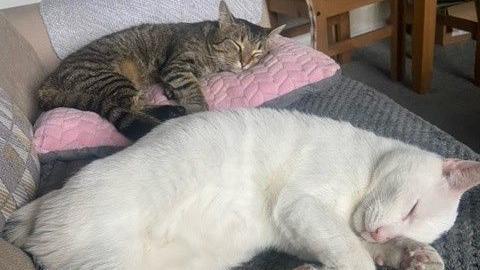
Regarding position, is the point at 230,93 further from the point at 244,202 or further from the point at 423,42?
the point at 423,42

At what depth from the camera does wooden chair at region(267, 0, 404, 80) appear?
2285 mm

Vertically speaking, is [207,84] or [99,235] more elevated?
[99,235]

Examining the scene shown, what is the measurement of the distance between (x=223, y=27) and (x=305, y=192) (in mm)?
1013

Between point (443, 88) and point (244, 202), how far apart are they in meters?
2.03

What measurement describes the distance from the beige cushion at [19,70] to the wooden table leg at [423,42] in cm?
175

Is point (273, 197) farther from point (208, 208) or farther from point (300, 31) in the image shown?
point (300, 31)

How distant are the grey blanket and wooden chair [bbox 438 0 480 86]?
50.7 inches

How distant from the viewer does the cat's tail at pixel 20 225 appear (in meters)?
0.86

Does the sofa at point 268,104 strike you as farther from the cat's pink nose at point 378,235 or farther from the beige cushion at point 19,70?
the cat's pink nose at point 378,235

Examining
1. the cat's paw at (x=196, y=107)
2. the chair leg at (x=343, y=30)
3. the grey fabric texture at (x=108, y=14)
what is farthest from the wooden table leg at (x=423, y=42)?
the cat's paw at (x=196, y=107)

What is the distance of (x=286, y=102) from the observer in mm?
1391

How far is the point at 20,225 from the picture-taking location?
89 cm

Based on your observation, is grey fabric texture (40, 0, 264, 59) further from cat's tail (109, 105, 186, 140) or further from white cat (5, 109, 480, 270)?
white cat (5, 109, 480, 270)

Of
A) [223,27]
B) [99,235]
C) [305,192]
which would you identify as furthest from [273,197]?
[223,27]
